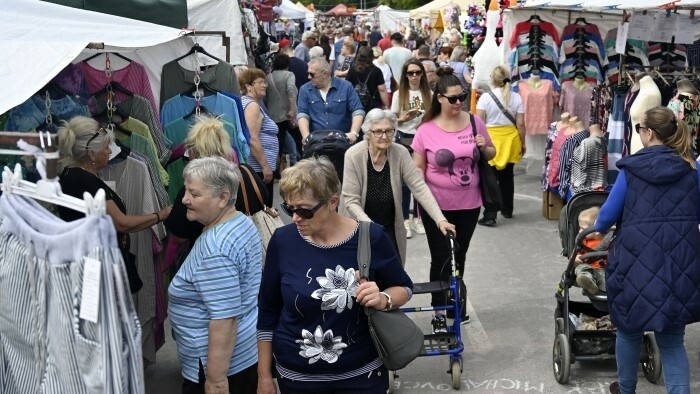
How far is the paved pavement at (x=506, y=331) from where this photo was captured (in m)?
6.16

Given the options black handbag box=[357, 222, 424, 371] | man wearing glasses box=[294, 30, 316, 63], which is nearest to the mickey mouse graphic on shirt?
black handbag box=[357, 222, 424, 371]

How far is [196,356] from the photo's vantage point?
14.4 feet

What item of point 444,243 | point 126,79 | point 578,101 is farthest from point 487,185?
point 578,101

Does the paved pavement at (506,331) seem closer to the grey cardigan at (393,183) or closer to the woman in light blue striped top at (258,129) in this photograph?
the grey cardigan at (393,183)

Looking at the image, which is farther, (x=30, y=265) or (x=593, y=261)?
(x=593, y=261)

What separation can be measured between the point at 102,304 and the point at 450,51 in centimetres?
1608

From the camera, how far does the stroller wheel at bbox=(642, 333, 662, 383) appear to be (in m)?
5.96

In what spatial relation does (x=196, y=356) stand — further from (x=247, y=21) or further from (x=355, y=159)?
(x=247, y=21)

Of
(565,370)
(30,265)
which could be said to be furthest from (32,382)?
(565,370)

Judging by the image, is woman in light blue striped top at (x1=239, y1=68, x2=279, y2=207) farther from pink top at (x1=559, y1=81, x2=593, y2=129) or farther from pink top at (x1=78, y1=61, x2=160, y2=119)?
pink top at (x1=559, y1=81, x2=593, y2=129)

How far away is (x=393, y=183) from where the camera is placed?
620cm

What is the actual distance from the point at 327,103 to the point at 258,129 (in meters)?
1.54

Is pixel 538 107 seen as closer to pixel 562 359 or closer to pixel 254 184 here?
pixel 562 359

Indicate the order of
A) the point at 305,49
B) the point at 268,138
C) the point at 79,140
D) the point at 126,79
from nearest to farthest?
the point at 79,140
the point at 126,79
the point at 268,138
the point at 305,49
